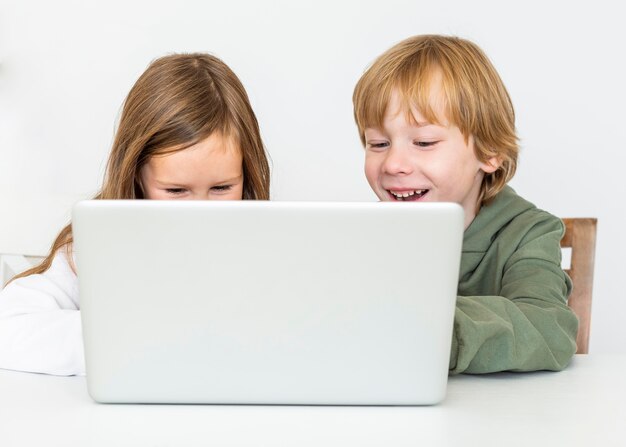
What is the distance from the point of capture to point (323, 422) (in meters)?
0.67

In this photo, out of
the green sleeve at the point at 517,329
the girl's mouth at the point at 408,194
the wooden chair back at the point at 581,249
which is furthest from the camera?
the wooden chair back at the point at 581,249

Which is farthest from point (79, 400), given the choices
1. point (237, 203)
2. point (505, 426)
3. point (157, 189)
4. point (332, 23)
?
point (332, 23)

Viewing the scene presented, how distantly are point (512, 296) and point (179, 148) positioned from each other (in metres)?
0.56

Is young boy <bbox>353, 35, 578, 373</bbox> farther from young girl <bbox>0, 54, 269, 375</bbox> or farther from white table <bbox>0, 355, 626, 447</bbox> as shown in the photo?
white table <bbox>0, 355, 626, 447</bbox>

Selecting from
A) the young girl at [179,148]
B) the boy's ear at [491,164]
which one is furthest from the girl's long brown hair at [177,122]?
the boy's ear at [491,164]

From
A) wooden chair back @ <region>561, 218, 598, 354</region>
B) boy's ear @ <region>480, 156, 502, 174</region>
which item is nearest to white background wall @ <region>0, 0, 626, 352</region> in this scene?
wooden chair back @ <region>561, 218, 598, 354</region>

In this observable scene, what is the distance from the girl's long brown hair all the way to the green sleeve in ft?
1.71

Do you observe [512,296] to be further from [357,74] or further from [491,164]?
[357,74]

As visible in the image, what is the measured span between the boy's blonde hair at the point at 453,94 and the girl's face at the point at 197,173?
22cm

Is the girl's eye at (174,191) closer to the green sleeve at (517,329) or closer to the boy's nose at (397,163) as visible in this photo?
the boy's nose at (397,163)

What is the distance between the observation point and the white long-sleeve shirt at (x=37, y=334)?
0.85 metres

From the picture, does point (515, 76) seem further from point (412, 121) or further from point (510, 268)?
point (510, 268)

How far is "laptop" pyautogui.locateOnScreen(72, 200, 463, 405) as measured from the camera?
64 centimetres

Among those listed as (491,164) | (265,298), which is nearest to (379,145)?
(491,164)
